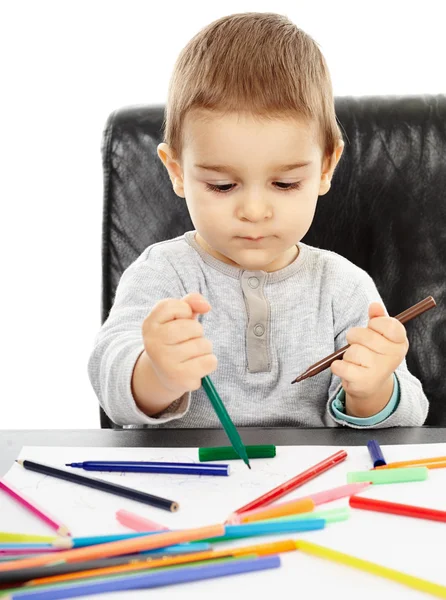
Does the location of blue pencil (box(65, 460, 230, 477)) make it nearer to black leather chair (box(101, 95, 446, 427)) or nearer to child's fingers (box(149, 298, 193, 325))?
child's fingers (box(149, 298, 193, 325))

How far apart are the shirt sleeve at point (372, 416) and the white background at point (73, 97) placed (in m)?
1.45

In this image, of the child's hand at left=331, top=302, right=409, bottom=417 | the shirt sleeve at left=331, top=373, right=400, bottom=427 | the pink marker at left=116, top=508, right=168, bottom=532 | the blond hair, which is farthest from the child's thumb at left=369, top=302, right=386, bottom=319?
the pink marker at left=116, top=508, right=168, bottom=532

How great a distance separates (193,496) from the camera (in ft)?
2.29

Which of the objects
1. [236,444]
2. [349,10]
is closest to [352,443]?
[236,444]

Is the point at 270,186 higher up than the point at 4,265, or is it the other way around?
the point at 270,186

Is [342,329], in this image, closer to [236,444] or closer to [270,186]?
[270,186]

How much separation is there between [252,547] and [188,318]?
0.27 meters

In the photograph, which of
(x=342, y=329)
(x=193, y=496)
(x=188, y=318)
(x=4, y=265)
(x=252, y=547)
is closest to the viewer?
(x=252, y=547)

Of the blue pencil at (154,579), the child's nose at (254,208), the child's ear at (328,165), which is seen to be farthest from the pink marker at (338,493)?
the child's ear at (328,165)

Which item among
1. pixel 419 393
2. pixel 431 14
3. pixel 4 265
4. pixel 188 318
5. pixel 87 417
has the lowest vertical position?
pixel 87 417

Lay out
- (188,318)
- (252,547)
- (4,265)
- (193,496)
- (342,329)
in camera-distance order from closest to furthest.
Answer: (252,547) < (193,496) < (188,318) < (342,329) < (4,265)

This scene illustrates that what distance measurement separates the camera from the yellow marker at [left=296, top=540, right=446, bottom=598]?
0.54 meters

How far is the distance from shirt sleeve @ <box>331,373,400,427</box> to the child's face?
185 mm

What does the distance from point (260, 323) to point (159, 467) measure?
0.35 m
